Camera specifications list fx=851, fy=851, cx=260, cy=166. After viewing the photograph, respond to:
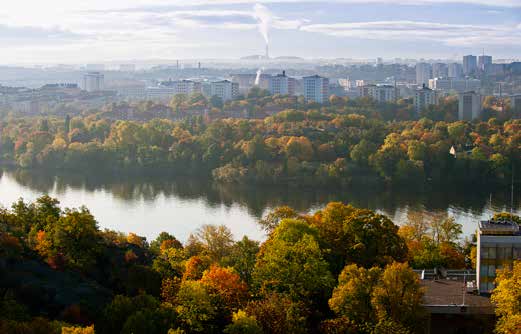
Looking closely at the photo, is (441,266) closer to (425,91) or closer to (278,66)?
(425,91)

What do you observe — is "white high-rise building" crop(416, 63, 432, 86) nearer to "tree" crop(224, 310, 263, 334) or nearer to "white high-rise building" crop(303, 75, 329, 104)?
"white high-rise building" crop(303, 75, 329, 104)

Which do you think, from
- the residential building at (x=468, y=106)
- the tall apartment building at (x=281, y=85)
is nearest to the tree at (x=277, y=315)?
the residential building at (x=468, y=106)

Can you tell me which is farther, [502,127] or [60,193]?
[502,127]

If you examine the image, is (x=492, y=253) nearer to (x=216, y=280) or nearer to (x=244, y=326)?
(x=216, y=280)

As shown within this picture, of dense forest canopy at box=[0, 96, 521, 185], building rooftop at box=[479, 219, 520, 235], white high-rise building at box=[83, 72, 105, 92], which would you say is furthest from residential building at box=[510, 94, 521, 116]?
white high-rise building at box=[83, 72, 105, 92]

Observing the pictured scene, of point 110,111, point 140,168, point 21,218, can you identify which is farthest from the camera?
point 110,111

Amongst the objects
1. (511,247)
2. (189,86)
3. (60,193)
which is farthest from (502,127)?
(189,86)
